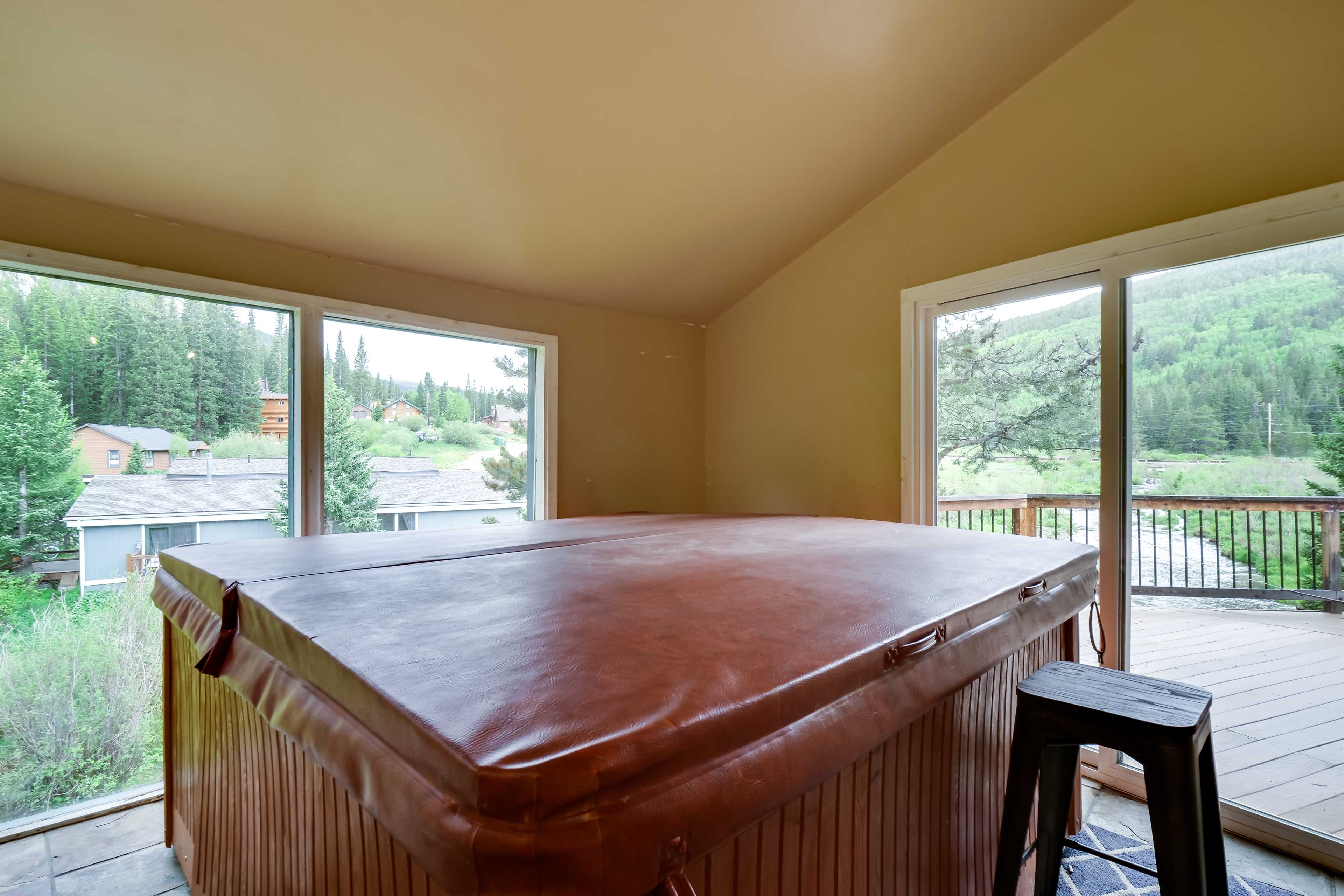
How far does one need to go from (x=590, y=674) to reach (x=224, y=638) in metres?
0.76

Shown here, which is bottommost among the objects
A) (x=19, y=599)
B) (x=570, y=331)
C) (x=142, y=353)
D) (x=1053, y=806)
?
(x=1053, y=806)

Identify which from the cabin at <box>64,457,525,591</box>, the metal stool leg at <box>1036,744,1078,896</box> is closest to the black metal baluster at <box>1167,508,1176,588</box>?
the metal stool leg at <box>1036,744,1078,896</box>

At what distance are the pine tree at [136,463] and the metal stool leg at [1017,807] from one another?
2.64 m

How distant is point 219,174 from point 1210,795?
2.99 meters

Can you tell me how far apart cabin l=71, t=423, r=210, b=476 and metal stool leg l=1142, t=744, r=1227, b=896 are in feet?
9.19

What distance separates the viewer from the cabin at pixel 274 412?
2.31 meters

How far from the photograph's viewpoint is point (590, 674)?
0.66m

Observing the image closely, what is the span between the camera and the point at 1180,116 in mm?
1908

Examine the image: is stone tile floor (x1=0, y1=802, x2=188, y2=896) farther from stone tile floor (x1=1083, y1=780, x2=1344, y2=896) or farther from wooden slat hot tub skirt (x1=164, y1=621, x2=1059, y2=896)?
stone tile floor (x1=1083, y1=780, x2=1344, y2=896)

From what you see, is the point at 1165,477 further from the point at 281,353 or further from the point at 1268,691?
the point at 281,353

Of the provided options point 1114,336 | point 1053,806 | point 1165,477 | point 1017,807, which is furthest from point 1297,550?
point 1017,807

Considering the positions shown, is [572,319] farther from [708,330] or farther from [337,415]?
[337,415]

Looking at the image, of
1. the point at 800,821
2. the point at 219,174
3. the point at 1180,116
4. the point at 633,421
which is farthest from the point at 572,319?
the point at 800,821

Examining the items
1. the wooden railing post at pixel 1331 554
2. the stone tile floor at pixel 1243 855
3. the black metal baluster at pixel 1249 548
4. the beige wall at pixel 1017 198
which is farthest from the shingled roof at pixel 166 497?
the wooden railing post at pixel 1331 554
